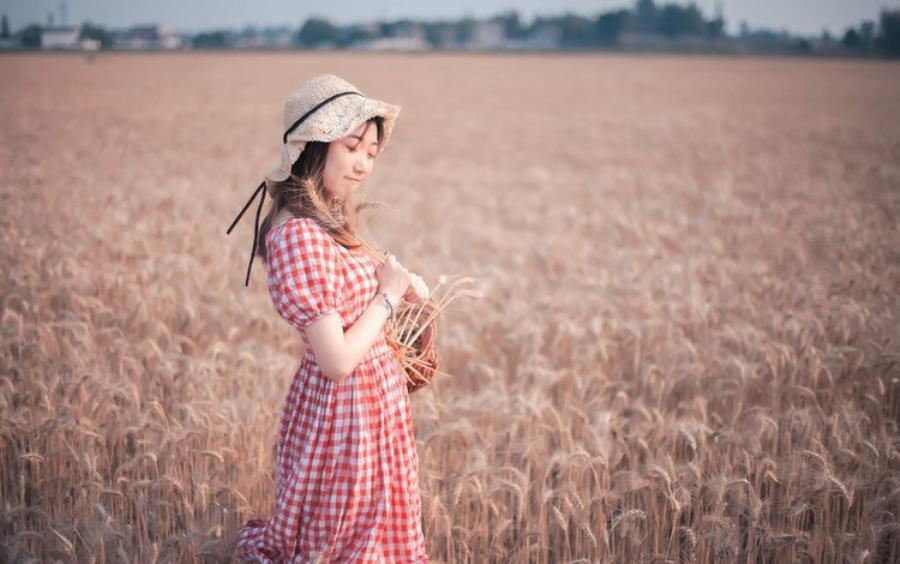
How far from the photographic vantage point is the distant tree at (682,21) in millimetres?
120188

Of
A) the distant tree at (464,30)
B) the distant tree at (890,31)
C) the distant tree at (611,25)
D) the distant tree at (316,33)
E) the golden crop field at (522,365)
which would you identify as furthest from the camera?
the distant tree at (464,30)

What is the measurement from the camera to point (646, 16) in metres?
129

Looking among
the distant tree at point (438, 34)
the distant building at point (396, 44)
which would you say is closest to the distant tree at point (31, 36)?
the distant building at point (396, 44)

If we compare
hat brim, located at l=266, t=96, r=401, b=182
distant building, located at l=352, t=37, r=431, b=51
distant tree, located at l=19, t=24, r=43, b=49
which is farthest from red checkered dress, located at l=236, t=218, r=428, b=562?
distant building, located at l=352, t=37, r=431, b=51

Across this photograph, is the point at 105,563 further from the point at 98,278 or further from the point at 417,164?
the point at 417,164

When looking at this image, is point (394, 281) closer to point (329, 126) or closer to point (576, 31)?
point (329, 126)

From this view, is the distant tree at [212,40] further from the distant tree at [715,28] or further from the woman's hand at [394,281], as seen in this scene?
the woman's hand at [394,281]

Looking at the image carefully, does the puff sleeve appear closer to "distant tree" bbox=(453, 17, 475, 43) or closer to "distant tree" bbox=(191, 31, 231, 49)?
"distant tree" bbox=(191, 31, 231, 49)

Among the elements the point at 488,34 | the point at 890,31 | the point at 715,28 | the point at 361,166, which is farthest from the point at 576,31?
the point at 361,166

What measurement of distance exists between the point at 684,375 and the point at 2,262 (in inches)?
237

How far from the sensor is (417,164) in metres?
16.6

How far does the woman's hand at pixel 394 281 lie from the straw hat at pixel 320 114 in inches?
17.9

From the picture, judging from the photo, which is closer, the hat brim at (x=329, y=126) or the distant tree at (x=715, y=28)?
the hat brim at (x=329, y=126)

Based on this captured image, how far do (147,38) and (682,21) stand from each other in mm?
91510
